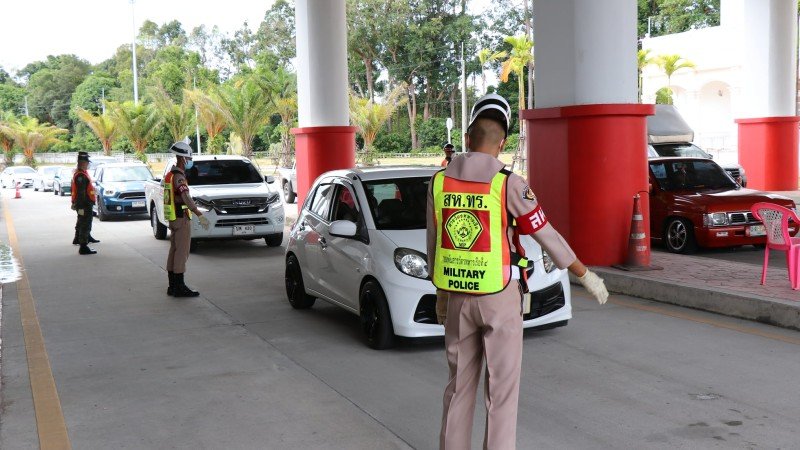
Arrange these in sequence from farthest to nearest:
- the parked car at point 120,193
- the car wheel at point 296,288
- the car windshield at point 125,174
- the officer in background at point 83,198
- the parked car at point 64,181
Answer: the parked car at point 64,181 < the car windshield at point 125,174 < the parked car at point 120,193 < the officer in background at point 83,198 < the car wheel at point 296,288

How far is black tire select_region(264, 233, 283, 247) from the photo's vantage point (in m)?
16.3

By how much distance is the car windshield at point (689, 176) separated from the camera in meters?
14.2

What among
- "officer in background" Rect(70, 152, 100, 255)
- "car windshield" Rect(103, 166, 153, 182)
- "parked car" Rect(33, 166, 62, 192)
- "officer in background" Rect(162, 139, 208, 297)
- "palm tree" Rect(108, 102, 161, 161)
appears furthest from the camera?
"palm tree" Rect(108, 102, 161, 161)

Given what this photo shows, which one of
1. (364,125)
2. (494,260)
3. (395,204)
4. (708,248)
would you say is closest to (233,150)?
(364,125)

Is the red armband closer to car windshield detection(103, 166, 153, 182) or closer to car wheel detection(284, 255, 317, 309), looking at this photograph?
car wheel detection(284, 255, 317, 309)

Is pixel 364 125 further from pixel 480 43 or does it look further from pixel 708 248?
pixel 708 248

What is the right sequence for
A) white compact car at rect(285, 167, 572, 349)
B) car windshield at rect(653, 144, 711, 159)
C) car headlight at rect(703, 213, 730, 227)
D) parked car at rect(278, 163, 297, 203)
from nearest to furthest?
1. white compact car at rect(285, 167, 572, 349)
2. car headlight at rect(703, 213, 730, 227)
3. car windshield at rect(653, 144, 711, 159)
4. parked car at rect(278, 163, 297, 203)

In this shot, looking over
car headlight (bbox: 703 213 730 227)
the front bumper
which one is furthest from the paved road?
the front bumper

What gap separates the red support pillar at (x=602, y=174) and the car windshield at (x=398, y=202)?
134 inches

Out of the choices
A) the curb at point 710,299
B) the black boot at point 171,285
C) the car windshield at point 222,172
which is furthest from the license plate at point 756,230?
the car windshield at point 222,172

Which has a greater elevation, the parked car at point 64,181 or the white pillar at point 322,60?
the white pillar at point 322,60

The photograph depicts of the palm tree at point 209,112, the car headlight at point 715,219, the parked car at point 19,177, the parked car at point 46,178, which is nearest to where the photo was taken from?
the car headlight at point 715,219

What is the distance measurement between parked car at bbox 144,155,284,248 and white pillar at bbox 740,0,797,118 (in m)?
13.5

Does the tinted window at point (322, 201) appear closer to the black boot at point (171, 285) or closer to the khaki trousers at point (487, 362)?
the black boot at point (171, 285)
